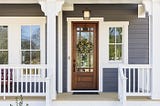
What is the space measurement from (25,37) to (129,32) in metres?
3.21

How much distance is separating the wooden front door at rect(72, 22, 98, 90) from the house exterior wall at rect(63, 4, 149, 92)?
34 centimetres

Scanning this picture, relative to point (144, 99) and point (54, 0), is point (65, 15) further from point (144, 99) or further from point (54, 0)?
point (144, 99)

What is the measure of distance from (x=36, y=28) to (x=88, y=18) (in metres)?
1.62

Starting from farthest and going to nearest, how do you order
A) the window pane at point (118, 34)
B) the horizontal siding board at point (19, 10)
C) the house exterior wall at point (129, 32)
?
the window pane at point (118, 34)
the house exterior wall at point (129, 32)
the horizontal siding board at point (19, 10)

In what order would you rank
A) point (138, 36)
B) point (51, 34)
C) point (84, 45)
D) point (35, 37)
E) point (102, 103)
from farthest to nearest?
point (84, 45), point (138, 36), point (35, 37), point (51, 34), point (102, 103)

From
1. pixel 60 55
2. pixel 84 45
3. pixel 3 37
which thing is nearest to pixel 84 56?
pixel 84 45

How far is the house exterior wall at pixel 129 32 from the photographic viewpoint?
1056cm

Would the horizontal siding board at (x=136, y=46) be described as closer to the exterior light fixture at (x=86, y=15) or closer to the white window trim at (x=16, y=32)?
the exterior light fixture at (x=86, y=15)

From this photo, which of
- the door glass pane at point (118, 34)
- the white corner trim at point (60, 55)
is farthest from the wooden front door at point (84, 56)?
the door glass pane at point (118, 34)

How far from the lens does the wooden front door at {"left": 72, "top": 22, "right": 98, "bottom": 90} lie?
1077 cm

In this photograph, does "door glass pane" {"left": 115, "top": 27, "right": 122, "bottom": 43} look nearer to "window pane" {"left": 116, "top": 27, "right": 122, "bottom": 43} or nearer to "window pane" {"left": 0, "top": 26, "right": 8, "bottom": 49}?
"window pane" {"left": 116, "top": 27, "right": 122, "bottom": 43}

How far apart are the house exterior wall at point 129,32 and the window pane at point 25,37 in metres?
1.10

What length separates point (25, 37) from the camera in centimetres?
1048

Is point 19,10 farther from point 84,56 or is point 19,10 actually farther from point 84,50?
point 84,56
